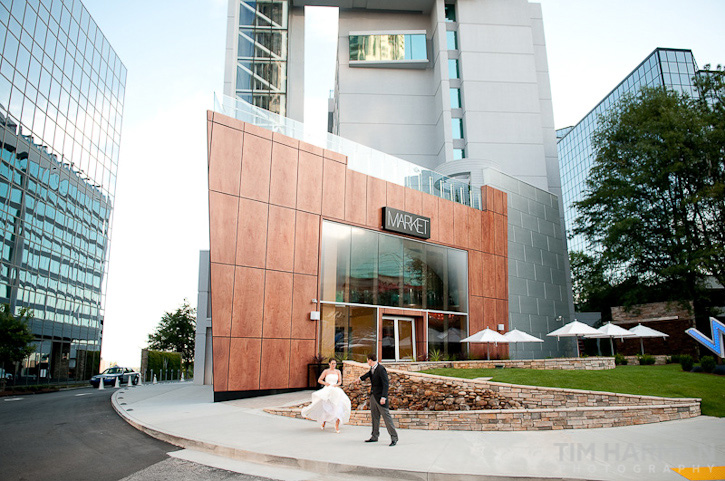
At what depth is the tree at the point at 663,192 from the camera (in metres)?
28.7

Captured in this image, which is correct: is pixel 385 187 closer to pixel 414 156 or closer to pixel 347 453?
pixel 347 453

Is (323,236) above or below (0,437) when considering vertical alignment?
above

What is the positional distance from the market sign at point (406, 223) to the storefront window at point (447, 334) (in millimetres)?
3920

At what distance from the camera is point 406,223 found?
72.3 feet

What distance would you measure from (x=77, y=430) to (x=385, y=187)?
1468 centimetres

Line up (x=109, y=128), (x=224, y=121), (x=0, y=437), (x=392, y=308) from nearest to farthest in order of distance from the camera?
(x=0, y=437) < (x=224, y=121) < (x=392, y=308) < (x=109, y=128)

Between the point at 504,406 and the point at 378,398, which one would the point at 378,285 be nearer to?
the point at 504,406

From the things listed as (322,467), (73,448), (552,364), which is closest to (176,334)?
(552,364)

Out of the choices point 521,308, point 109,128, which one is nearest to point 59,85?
point 109,128

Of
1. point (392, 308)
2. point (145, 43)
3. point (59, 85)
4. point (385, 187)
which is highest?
point (59, 85)

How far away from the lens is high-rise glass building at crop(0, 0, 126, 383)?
31750 millimetres

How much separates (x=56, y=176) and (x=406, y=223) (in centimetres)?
2979

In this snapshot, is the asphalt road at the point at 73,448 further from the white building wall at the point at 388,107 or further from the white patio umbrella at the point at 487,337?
the white building wall at the point at 388,107

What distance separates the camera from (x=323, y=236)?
19.2 m
